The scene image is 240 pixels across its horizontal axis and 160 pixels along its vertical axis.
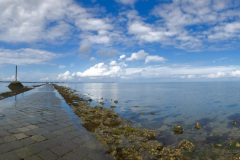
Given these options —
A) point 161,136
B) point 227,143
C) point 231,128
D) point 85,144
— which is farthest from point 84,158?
point 231,128

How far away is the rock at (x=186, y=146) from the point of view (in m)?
11.4

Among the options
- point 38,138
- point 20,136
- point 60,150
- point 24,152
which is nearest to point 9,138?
point 20,136

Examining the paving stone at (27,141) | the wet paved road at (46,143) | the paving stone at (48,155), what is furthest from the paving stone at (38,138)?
the paving stone at (48,155)

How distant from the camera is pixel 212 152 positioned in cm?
1115

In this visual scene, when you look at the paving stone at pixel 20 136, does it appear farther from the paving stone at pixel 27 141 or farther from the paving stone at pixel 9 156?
the paving stone at pixel 9 156

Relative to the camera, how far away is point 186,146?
11.9 meters

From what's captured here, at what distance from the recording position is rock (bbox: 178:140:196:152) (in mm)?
11438

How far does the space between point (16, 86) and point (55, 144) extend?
7427 centimetres

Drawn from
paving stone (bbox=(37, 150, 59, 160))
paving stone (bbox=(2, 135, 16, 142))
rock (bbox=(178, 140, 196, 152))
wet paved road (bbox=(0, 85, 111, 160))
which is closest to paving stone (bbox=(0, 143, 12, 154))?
wet paved road (bbox=(0, 85, 111, 160))

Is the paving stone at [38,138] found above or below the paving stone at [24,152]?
below

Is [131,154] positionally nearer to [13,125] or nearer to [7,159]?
[7,159]

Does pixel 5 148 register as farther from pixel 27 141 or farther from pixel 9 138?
pixel 9 138

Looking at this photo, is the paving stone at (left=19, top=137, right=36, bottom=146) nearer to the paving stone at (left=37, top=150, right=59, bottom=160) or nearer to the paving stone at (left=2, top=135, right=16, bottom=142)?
the paving stone at (left=2, top=135, right=16, bottom=142)

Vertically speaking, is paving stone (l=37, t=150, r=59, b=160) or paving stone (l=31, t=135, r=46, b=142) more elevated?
paving stone (l=31, t=135, r=46, b=142)
